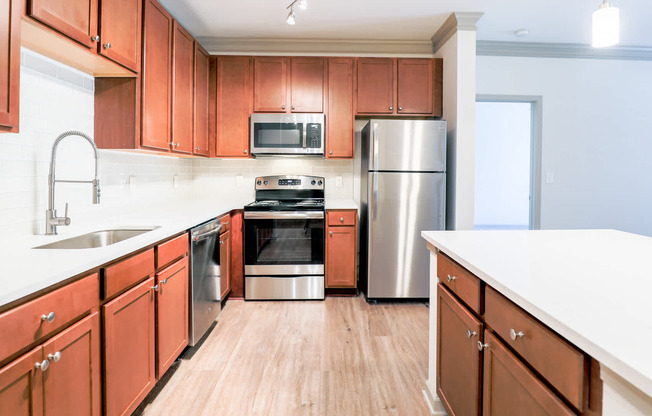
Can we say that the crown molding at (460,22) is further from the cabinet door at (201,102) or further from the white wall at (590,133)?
the cabinet door at (201,102)

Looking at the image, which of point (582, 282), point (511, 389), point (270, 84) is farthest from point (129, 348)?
point (270, 84)

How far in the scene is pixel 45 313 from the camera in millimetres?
1070

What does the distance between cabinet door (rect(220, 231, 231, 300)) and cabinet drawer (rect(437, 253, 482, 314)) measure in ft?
6.29

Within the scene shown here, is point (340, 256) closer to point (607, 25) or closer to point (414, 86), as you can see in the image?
point (414, 86)

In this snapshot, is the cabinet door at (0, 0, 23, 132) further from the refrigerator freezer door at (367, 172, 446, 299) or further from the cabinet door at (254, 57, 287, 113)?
the refrigerator freezer door at (367, 172, 446, 299)

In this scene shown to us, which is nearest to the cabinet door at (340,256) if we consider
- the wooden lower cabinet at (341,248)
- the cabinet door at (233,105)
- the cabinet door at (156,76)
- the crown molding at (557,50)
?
the wooden lower cabinet at (341,248)

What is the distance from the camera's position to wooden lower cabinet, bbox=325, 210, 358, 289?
134 inches

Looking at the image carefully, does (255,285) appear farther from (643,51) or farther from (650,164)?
(643,51)

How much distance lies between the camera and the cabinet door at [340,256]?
11.2ft

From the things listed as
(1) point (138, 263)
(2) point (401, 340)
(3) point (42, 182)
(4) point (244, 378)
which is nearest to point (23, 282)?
(1) point (138, 263)

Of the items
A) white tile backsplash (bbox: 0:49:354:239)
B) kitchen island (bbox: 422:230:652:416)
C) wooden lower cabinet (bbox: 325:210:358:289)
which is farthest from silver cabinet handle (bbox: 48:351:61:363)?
wooden lower cabinet (bbox: 325:210:358:289)

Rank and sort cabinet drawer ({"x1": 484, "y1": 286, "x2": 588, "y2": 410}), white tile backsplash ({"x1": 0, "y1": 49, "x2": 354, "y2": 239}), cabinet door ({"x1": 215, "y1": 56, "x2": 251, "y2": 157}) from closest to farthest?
1. cabinet drawer ({"x1": 484, "y1": 286, "x2": 588, "y2": 410})
2. white tile backsplash ({"x1": 0, "y1": 49, "x2": 354, "y2": 239})
3. cabinet door ({"x1": 215, "y1": 56, "x2": 251, "y2": 157})

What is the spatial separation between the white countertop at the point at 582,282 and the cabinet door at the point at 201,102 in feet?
7.55

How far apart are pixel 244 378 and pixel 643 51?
4.98 meters
